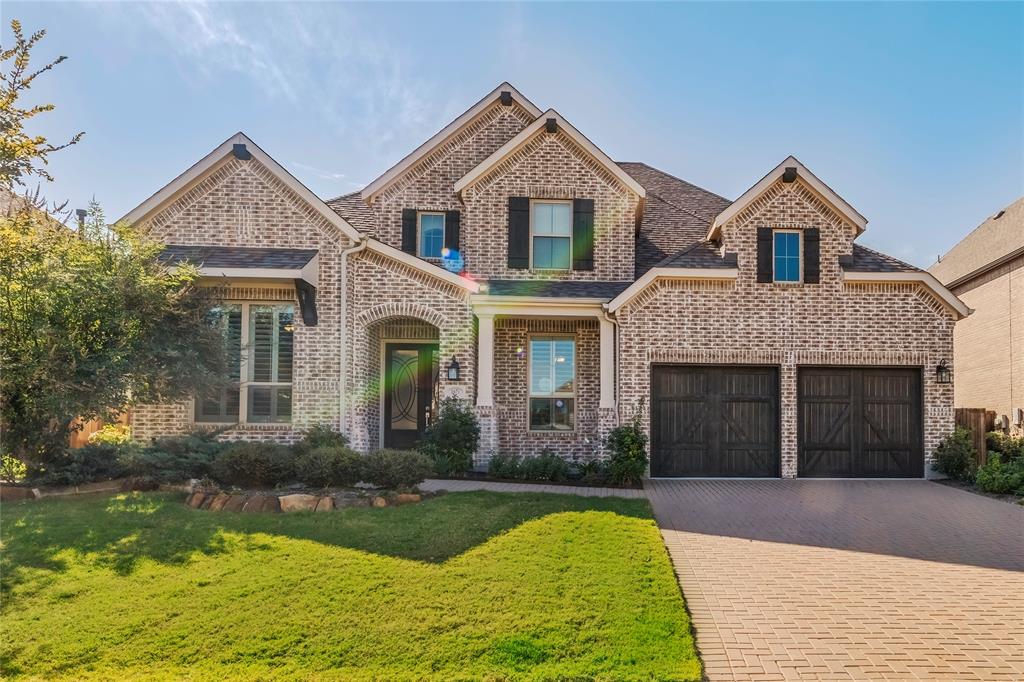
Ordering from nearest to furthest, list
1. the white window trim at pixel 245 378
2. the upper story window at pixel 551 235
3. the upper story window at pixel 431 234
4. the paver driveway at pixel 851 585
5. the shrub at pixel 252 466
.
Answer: the paver driveway at pixel 851 585 < the shrub at pixel 252 466 < the white window trim at pixel 245 378 < the upper story window at pixel 551 235 < the upper story window at pixel 431 234

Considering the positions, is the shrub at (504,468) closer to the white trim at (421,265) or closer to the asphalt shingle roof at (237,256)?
the white trim at (421,265)

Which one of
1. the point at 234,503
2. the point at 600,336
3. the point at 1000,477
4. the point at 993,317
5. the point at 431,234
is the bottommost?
the point at 1000,477

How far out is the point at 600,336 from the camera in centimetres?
1386

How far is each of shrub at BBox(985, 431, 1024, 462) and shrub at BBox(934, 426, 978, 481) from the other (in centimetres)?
61

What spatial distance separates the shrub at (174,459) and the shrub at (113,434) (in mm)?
2463

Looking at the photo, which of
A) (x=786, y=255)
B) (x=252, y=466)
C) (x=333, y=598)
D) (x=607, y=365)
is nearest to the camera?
(x=333, y=598)

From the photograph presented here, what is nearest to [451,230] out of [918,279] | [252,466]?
[252,466]

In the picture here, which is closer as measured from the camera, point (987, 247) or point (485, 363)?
point (485, 363)

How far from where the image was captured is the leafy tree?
885cm

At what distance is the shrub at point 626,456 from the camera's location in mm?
12305

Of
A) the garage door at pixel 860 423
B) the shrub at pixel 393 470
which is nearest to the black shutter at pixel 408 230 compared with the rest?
the shrub at pixel 393 470

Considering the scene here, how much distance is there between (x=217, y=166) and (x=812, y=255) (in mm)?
12628

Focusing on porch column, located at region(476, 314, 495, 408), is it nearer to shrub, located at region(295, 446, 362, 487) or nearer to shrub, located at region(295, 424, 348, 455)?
shrub, located at region(295, 424, 348, 455)

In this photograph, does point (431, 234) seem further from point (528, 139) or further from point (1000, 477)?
point (1000, 477)
